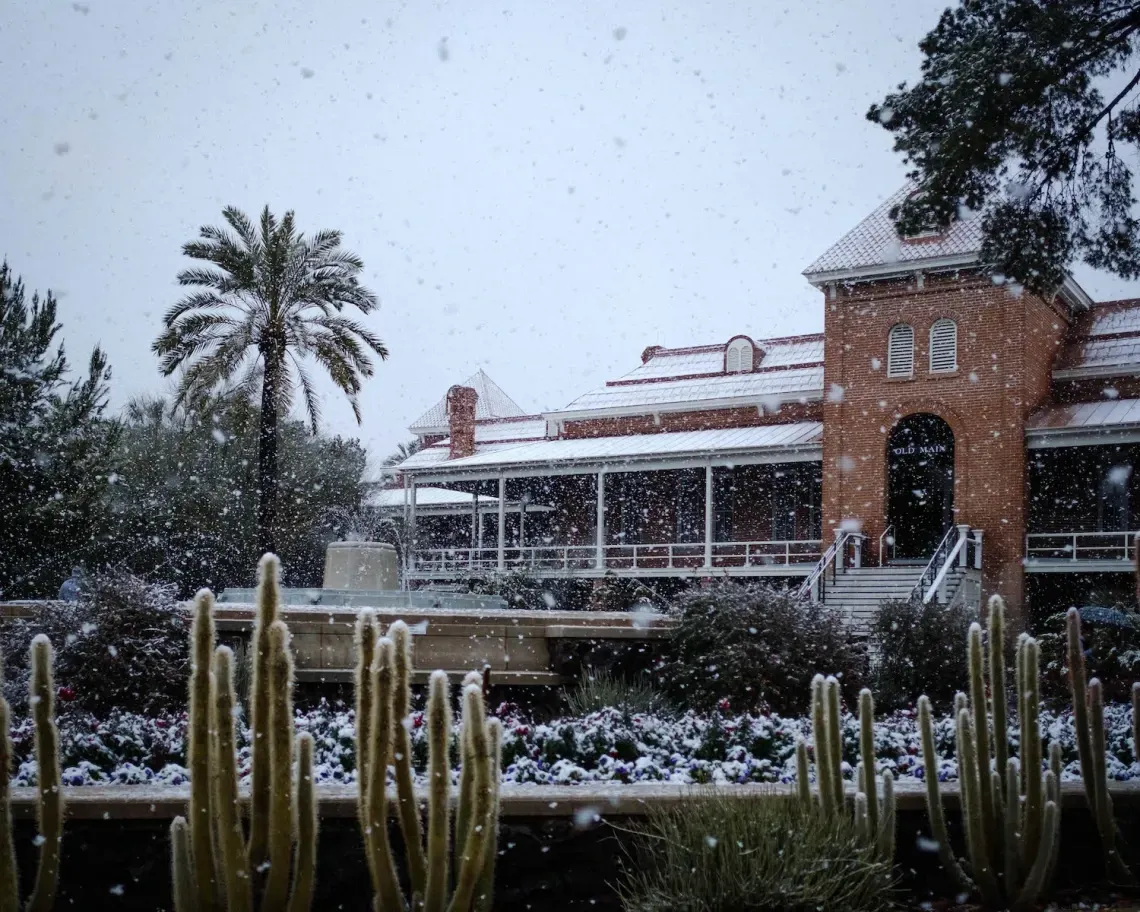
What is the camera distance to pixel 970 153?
10.6 meters

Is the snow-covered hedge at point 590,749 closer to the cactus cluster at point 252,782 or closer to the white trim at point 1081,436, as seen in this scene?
the cactus cluster at point 252,782

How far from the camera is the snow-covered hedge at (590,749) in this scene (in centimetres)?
637

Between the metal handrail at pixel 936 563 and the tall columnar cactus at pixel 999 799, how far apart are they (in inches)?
612

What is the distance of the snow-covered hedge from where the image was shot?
20.9 feet

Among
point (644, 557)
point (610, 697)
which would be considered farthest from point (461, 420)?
point (610, 697)

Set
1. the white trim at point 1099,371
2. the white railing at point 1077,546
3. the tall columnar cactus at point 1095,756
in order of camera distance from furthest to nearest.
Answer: the white trim at point 1099,371, the white railing at point 1077,546, the tall columnar cactus at point 1095,756

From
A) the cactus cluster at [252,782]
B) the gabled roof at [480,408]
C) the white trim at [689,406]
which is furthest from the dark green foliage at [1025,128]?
the gabled roof at [480,408]

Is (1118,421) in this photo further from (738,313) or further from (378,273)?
(738,313)

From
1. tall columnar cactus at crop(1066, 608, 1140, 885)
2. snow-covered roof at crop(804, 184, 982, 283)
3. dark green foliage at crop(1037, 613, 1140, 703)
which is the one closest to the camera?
tall columnar cactus at crop(1066, 608, 1140, 885)

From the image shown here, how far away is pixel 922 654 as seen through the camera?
12023mm

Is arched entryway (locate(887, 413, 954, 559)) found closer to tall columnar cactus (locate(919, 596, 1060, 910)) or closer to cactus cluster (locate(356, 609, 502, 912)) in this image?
tall columnar cactus (locate(919, 596, 1060, 910))

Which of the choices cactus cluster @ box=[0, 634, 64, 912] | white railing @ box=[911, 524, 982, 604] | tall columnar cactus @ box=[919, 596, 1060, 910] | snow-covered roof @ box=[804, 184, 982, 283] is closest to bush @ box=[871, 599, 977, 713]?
tall columnar cactus @ box=[919, 596, 1060, 910]

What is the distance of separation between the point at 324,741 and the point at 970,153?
742cm

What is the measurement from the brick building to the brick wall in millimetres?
40
